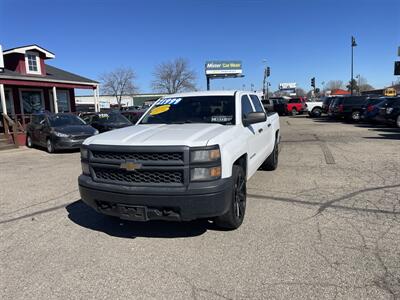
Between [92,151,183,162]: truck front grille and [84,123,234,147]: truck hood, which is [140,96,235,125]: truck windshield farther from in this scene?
[92,151,183,162]: truck front grille

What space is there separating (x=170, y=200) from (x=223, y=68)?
66.1m

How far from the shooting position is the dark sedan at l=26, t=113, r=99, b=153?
12.5m

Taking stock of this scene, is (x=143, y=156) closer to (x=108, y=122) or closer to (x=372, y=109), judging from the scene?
(x=108, y=122)

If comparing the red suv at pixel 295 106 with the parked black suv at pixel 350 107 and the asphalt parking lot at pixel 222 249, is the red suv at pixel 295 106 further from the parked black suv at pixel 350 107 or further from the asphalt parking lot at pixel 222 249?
the asphalt parking lot at pixel 222 249

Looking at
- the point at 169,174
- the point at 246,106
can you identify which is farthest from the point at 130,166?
the point at 246,106

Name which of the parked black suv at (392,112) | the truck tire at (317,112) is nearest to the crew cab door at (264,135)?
the parked black suv at (392,112)

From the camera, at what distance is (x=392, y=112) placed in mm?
17156

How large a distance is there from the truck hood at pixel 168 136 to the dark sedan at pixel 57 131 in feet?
28.6

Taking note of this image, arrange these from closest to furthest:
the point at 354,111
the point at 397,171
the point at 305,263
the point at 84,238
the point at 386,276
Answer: the point at 386,276
the point at 305,263
the point at 84,238
the point at 397,171
the point at 354,111

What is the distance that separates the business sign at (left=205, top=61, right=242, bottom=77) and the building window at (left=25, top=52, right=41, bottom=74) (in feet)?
148

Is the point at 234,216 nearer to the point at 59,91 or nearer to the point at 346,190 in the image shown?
the point at 346,190

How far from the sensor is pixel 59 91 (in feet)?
83.4

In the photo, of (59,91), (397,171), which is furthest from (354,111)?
(59,91)

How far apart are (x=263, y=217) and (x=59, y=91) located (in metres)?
24.0
